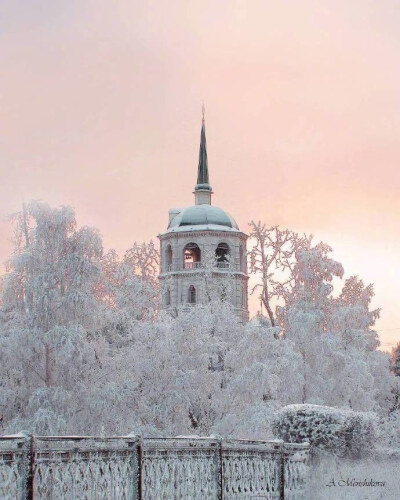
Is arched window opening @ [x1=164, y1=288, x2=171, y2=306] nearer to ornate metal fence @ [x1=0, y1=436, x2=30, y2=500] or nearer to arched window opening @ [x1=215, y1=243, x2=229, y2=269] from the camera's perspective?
arched window opening @ [x1=215, y1=243, x2=229, y2=269]

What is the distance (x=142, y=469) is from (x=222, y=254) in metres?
67.8

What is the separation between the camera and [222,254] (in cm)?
8162

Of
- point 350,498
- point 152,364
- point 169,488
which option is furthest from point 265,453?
point 152,364

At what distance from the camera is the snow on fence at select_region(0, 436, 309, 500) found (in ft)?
39.3

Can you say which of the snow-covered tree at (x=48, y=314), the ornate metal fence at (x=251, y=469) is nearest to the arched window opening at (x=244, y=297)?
the snow-covered tree at (x=48, y=314)

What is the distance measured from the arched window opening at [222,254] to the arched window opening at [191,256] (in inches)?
Result: 64.1

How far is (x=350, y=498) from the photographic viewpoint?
58.3ft

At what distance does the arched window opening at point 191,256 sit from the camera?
3211 inches

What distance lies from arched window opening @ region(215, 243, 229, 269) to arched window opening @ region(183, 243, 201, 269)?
1.63 metres

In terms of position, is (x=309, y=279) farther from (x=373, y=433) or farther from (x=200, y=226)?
(x=200, y=226)

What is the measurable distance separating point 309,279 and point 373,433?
24697 mm

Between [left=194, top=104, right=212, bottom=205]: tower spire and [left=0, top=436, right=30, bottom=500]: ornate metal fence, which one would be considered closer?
[left=0, top=436, right=30, bottom=500]: ornate metal fence

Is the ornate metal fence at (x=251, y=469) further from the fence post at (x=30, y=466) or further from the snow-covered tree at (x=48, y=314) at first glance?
the snow-covered tree at (x=48, y=314)

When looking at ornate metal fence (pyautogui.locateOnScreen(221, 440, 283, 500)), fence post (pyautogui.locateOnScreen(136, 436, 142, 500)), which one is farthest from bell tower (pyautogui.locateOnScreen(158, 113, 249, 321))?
fence post (pyautogui.locateOnScreen(136, 436, 142, 500))
